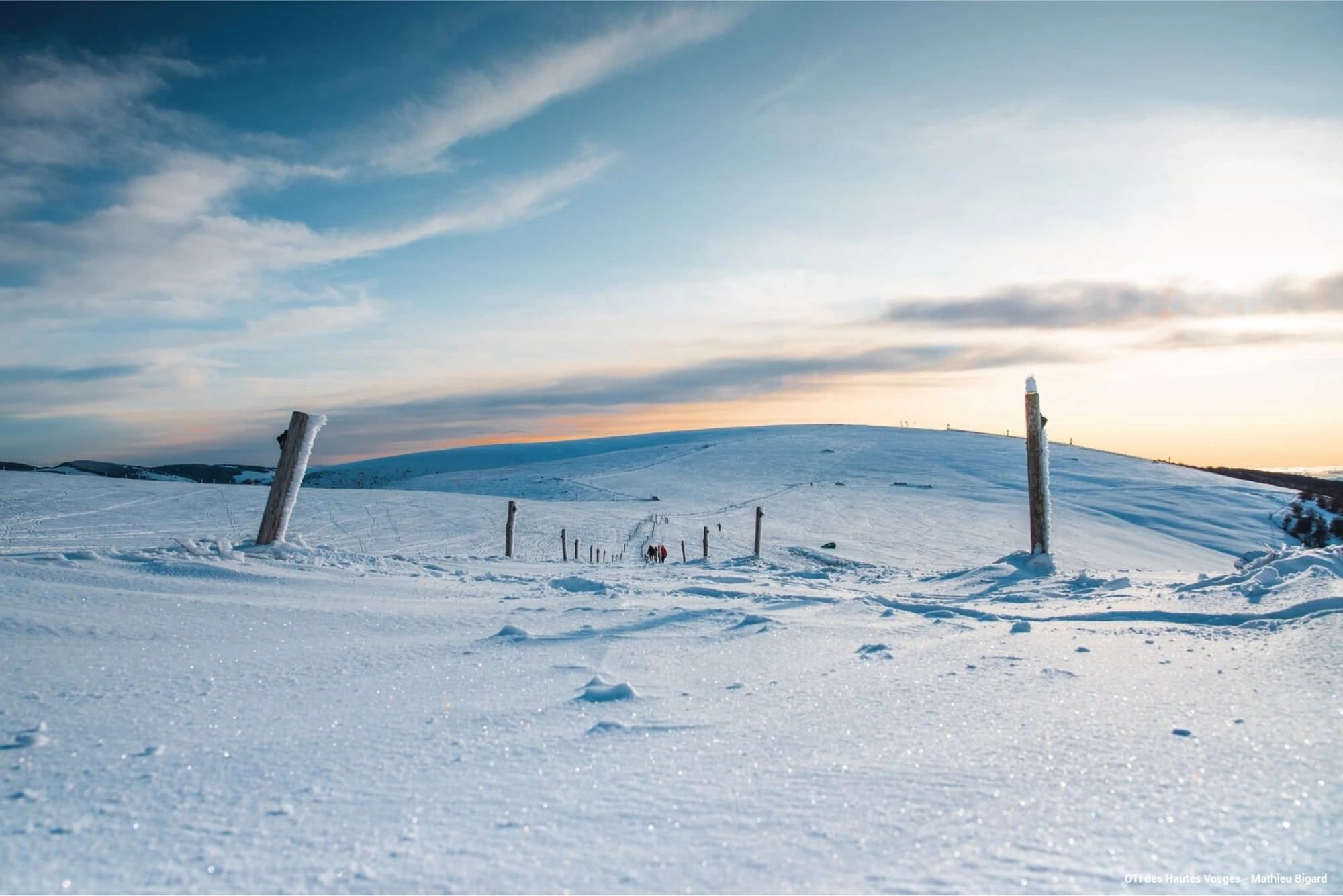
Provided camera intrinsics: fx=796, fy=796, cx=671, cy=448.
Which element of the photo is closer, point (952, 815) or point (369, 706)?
point (952, 815)

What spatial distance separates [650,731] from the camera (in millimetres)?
2955

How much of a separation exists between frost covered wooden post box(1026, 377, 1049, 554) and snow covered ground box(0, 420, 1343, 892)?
1909mm

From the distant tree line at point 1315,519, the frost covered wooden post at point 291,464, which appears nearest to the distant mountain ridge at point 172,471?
the frost covered wooden post at point 291,464

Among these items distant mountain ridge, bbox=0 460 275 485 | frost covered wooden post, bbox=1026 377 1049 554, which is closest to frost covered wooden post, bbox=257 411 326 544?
frost covered wooden post, bbox=1026 377 1049 554

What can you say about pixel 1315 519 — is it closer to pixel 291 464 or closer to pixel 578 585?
pixel 578 585

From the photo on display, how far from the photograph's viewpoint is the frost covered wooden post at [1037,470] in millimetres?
9641

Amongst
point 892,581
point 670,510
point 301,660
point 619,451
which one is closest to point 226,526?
point 670,510

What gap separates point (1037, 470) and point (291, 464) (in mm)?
8943

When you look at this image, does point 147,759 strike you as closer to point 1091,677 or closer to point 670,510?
point 1091,677

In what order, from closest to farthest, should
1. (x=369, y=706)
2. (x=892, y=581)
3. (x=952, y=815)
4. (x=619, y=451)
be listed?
(x=952, y=815)
(x=369, y=706)
(x=892, y=581)
(x=619, y=451)

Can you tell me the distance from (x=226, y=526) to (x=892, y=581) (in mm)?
19522

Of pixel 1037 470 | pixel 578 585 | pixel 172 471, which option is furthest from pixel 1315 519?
pixel 172 471

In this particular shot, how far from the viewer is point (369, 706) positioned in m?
3.18

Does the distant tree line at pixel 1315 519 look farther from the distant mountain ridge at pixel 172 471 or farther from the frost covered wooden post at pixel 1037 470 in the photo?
the distant mountain ridge at pixel 172 471
